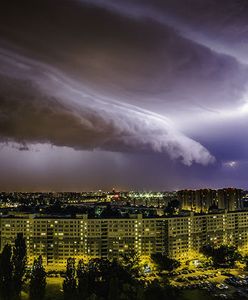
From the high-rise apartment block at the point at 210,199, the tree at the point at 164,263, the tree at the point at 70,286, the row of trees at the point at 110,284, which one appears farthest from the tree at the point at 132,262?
the high-rise apartment block at the point at 210,199

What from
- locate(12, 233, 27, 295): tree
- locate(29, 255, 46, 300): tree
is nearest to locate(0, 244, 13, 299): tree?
locate(12, 233, 27, 295): tree

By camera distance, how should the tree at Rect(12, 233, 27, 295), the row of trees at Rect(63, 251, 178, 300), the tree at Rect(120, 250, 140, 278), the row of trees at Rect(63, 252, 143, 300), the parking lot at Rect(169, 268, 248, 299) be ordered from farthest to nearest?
1. the tree at Rect(120, 250, 140, 278)
2. the parking lot at Rect(169, 268, 248, 299)
3. the tree at Rect(12, 233, 27, 295)
4. the row of trees at Rect(63, 252, 143, 300)
5. the row of trees at Rect(63, 251, 178, 300)

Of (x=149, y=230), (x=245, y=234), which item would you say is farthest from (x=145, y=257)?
(x=245, y=234)

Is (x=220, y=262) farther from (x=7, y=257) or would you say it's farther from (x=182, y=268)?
(x=7, y=257)

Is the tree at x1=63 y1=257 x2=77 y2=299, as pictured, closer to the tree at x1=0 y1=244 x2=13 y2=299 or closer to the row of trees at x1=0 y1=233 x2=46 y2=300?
the row of trees at x1=0 y1=233 x2=46 y2=300

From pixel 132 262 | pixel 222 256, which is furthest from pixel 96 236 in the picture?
pixel 222 256

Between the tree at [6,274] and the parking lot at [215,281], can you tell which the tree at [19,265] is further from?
the parking lot at [215,281]
